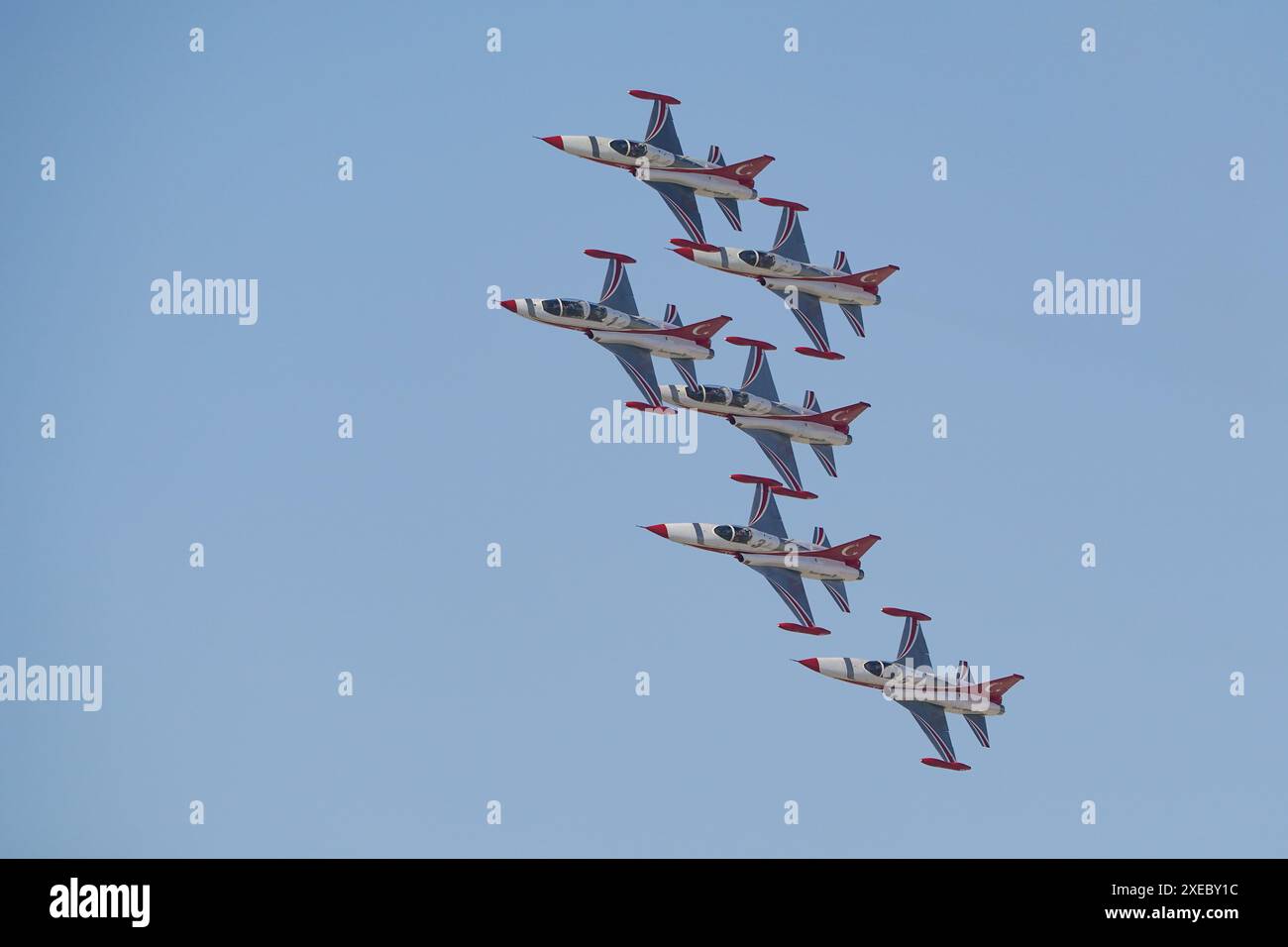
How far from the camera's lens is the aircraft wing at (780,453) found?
154875 mm

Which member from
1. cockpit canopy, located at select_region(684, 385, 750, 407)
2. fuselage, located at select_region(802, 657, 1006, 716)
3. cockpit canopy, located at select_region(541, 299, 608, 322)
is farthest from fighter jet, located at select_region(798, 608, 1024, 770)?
cockpit canopy, located at select_region(541, 299, 608, 322)

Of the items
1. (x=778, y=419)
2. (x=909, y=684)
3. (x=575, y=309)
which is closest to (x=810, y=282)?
(x=778, y=419)

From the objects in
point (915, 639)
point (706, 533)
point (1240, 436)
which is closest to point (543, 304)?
point (706, 533)

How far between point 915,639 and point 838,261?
21.1m

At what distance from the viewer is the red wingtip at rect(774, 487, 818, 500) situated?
153 meters

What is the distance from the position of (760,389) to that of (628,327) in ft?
30.3

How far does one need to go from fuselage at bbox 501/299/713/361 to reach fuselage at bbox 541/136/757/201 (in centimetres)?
756

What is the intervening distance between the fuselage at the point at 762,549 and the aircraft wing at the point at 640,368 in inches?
263

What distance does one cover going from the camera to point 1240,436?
159 meters

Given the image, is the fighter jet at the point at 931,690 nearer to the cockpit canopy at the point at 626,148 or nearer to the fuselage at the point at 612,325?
the fuselage at the point at 612,325

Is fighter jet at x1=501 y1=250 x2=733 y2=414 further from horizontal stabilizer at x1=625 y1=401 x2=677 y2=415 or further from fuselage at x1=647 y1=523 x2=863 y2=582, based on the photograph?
fuselage at x1=647 y1=523 x2=863 y2=582

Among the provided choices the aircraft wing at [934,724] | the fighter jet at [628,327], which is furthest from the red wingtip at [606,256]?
the aircraft wing at [934,724]

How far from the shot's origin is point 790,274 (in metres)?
156
